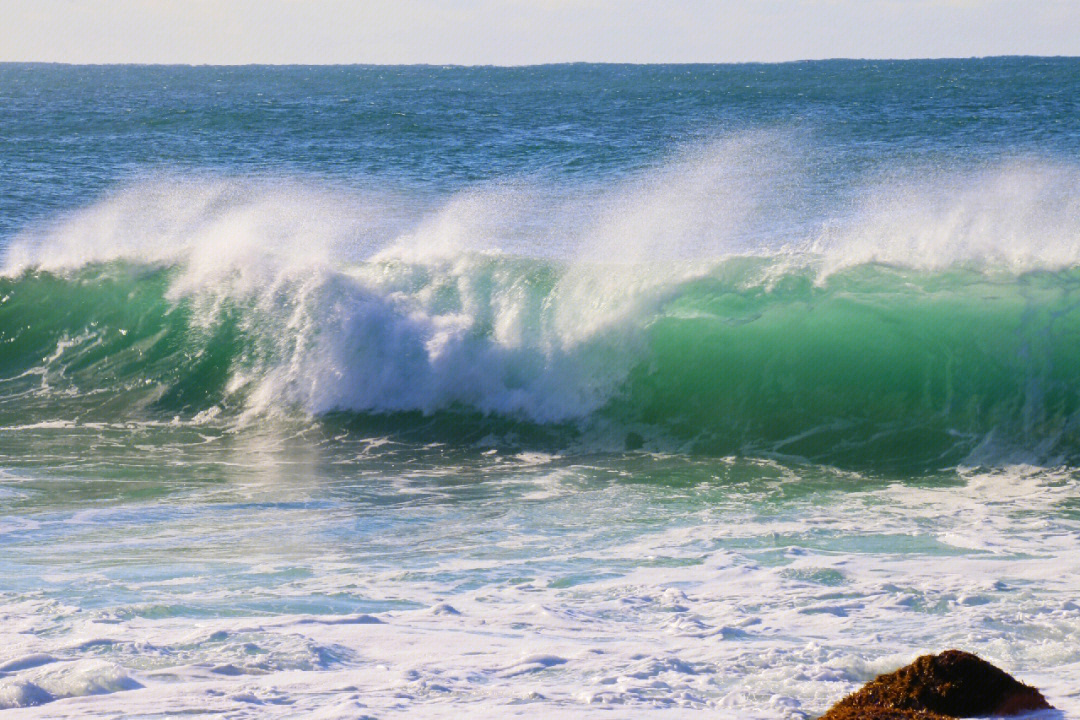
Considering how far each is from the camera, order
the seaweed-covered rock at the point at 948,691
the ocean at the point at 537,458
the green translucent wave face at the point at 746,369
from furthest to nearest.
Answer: the green translucent wave face at the point at 746,369 < the ocean at the point at 537,458 < the seaweed-covered rock at the point at 948,691

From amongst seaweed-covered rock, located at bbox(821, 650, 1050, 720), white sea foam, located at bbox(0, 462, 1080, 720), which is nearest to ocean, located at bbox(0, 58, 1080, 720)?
white sea foam, located at bbox(0, 462, 1080, 720)

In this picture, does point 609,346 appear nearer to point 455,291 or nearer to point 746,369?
point 746,369

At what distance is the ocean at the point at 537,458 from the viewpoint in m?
4.10

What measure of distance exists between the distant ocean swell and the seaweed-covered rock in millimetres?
4491

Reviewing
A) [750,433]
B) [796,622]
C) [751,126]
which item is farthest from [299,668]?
[751,126]

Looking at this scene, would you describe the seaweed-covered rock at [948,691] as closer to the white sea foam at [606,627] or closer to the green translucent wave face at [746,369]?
the white sea foam at [606,627]

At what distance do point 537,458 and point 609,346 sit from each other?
5.62 ft

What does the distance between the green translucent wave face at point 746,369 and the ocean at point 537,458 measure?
3cm

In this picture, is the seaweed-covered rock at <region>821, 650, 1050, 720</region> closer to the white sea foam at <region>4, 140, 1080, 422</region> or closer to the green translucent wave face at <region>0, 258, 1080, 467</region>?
the green translucent wave face at <region>0, 258, 1080, 467</region>

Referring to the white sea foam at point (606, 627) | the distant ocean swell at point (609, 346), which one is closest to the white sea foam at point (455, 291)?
the distant ocean swell at point (609, 346)

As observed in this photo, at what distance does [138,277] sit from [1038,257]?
829cm

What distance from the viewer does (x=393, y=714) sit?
3.58m

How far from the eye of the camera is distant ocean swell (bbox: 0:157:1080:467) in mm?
8688

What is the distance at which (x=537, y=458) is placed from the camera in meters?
8.26
